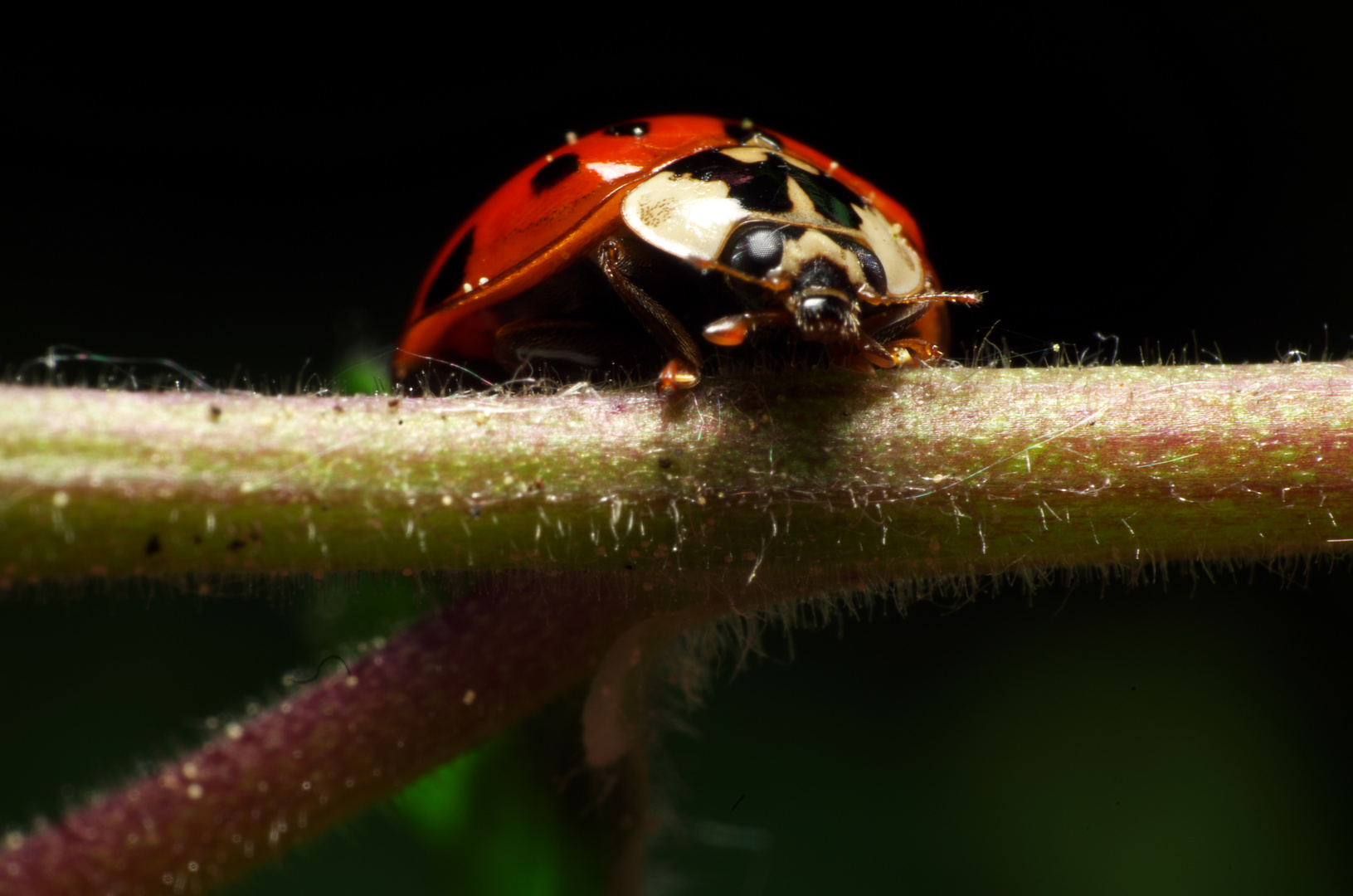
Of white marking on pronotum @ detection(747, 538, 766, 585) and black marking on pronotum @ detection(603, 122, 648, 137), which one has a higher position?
black marking on pronotum @ detection(603, 122, 648, 137)

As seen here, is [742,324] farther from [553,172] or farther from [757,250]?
[553,172]

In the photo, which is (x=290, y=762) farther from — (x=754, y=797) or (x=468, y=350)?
(x=754, y=797)

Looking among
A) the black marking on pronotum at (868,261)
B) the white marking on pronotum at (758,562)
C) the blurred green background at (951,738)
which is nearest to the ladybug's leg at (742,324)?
the black marking on pronotum at (868,261)

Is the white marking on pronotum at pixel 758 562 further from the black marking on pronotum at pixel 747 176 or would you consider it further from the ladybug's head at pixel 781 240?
the black marking on pronotum at pixel 747 176

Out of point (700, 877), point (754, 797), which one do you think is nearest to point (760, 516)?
point (700, 877)

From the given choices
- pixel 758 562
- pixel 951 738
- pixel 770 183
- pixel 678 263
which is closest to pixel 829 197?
pixel 770 183

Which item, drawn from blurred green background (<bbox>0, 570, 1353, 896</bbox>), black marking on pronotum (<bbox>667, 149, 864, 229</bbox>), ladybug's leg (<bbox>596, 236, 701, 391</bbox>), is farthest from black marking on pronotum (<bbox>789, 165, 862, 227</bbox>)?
blurred green background (<bbox>0, 570, 1353, 896</bbox>)

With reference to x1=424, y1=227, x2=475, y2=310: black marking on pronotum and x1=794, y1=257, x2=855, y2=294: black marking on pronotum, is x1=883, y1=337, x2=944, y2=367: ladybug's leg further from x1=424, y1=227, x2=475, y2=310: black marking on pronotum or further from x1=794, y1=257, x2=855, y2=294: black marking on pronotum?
x1=424, y1=227, x2=475, y2=310: black marking on pronotum

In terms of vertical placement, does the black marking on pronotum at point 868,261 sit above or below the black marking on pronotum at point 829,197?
below
